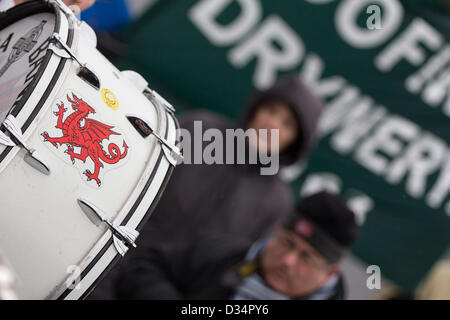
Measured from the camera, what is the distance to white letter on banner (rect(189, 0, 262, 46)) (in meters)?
2.94

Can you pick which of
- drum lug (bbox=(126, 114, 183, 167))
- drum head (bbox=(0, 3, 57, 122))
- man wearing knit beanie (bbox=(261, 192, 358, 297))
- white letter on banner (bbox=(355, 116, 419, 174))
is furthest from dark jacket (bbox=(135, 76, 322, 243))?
white letter on banner (bbox=(355, 116, 419, 174))

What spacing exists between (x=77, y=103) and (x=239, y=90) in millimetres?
2065

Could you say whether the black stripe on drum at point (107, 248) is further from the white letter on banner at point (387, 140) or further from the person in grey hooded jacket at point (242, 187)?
the white letter on banner at point (387, 140)

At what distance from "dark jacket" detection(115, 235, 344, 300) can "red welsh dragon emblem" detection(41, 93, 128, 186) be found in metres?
0.46

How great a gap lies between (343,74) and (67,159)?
2.17 m

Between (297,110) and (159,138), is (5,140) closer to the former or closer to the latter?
(159,138)

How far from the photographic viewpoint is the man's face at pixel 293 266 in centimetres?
151

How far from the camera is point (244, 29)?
2.96 meters

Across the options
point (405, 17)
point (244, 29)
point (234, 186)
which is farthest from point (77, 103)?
point (405, 17)

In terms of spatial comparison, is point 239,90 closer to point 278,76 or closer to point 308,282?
point 278,76

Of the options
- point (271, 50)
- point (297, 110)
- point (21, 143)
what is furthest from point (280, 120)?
point (21, 143)

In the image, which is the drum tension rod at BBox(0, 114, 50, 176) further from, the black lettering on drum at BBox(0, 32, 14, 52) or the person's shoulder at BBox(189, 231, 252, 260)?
the person's shoulder at BBox(189, 231, 252, 260)

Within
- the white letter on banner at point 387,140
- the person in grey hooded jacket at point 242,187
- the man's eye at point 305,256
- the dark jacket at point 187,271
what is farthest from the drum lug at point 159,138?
the white letter on banner at point 387,140

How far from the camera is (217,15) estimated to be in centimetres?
296
